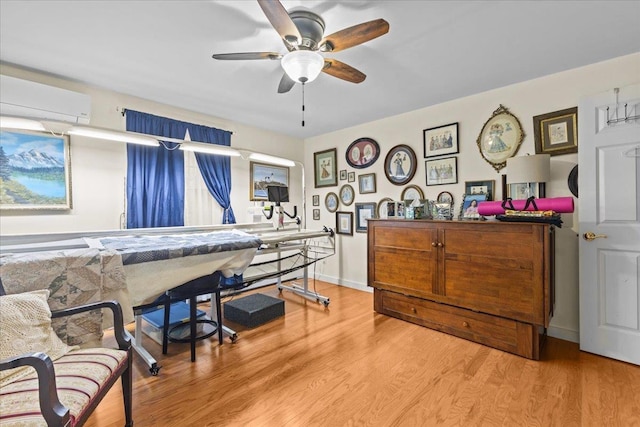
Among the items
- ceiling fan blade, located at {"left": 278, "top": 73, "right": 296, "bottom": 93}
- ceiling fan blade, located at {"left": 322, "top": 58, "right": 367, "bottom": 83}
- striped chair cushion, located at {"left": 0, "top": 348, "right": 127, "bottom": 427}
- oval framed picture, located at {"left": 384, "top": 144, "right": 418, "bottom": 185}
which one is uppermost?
ceiling fan blade, located at {"left": 322, "top": 58, "right": 367, "bottom": 83}

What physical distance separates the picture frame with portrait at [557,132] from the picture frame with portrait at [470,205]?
654mm

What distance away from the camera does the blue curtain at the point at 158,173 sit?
2.98 metres

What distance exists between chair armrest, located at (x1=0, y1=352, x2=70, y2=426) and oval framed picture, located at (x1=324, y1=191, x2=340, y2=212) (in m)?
3.71

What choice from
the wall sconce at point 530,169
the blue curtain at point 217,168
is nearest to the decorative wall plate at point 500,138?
the wall sconce at point 530,169

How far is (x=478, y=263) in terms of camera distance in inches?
96.7

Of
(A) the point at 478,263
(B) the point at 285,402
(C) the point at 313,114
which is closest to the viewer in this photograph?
(B) the point at 285,402

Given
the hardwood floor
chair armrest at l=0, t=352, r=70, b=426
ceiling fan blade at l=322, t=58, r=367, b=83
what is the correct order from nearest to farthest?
chair armrest at l=0, t=352, r=70, b=426, the hardwood floor, ceiling fan blade at l=322, t=58, r=367, b=83

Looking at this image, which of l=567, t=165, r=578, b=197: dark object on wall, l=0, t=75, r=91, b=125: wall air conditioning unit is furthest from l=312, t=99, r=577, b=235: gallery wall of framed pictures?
l=0, t=75, r=91, b=125: wall air conditioning unit

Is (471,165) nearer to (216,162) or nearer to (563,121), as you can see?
(563,121)

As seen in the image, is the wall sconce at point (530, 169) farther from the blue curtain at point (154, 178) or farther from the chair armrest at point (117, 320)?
the blue curtain at point (154, 178)

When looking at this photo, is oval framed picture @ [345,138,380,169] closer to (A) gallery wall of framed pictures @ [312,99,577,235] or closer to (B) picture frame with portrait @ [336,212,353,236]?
(A) gallery wall of framed pictures @ [312,99,577,235]

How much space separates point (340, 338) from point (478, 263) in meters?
1.45

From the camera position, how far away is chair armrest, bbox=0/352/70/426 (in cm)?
96

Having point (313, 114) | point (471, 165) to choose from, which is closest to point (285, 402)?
point (471, 165)
